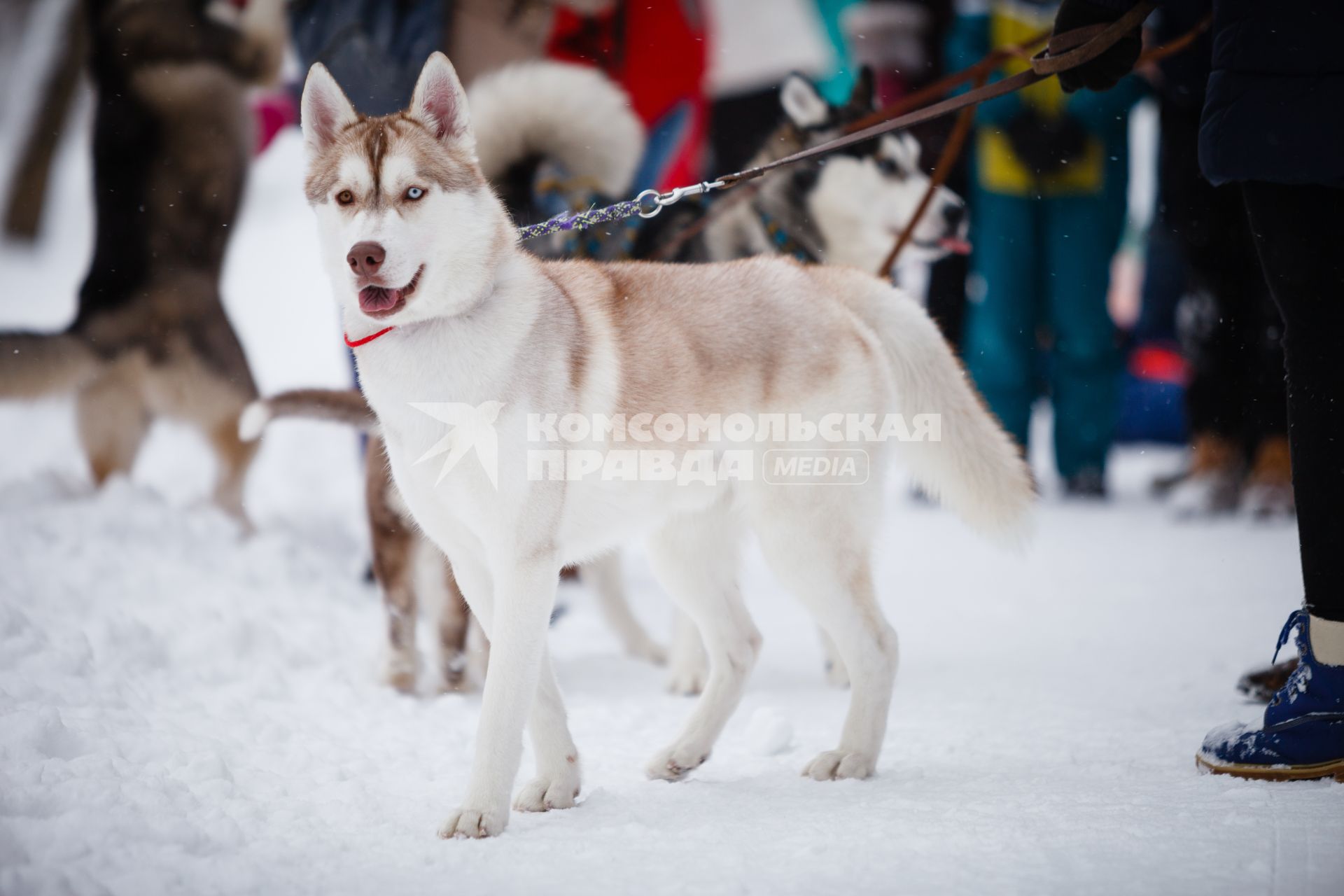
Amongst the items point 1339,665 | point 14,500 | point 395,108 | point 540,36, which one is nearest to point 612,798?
point 1339,665

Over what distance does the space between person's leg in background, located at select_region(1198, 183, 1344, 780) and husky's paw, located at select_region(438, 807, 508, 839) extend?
4.33 ft

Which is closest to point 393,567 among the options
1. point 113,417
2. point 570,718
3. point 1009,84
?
point 570,718

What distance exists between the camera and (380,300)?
1.71 m

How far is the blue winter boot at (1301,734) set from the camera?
183 centimetres

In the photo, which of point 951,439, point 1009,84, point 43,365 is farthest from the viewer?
point 43,365

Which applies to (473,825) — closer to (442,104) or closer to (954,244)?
(442,104)

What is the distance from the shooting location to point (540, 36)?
4.15 meters

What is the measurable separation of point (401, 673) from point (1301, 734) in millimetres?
2055

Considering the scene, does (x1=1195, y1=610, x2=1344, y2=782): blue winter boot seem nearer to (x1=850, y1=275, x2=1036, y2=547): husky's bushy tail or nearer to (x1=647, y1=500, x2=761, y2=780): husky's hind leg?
(x1=850, y1=275, x2=1036, y2=547): husky's bushy tail

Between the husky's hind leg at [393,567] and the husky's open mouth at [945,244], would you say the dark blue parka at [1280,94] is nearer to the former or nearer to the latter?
the husky's open mouth at [945,244]

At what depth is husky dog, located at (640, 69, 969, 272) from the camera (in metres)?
3.52

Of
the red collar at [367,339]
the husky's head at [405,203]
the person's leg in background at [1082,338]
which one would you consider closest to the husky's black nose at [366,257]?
the husky's head at [405,203]

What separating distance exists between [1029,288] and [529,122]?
3.24 meters

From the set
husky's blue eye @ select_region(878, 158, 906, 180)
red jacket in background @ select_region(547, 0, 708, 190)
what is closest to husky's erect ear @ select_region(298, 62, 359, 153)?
husky's blue eye @ select_region(878, 158, 906, 180)
